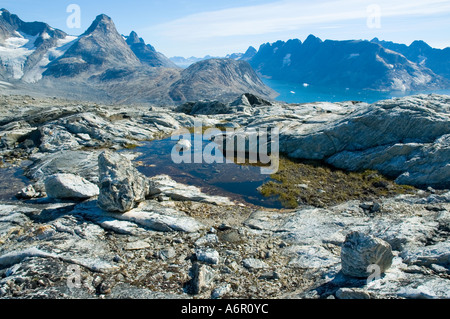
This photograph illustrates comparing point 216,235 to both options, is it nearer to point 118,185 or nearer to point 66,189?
point 118,185

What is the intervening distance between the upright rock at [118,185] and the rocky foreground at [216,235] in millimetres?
74

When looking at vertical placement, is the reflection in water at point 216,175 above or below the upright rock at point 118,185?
below

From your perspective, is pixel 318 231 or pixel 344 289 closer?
pixel 344 289

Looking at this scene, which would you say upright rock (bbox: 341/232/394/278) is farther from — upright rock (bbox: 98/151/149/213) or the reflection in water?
upright rock (bbox: 98/151/149/213)

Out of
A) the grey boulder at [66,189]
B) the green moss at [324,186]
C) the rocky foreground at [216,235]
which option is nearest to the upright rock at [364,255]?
the rocky foreground at [216,235]

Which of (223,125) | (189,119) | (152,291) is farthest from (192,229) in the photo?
(189,119)

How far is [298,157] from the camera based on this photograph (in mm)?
36062

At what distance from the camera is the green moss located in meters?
24.5

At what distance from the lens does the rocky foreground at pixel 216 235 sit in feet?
38.6

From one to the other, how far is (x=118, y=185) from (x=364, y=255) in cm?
1532

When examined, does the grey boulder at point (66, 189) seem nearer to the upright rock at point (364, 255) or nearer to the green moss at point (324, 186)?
the green moss at point (324, 186)

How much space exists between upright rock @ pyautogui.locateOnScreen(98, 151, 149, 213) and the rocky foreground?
0.07 meters

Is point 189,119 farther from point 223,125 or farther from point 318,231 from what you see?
point 318,231

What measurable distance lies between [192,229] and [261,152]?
22.7 meters
